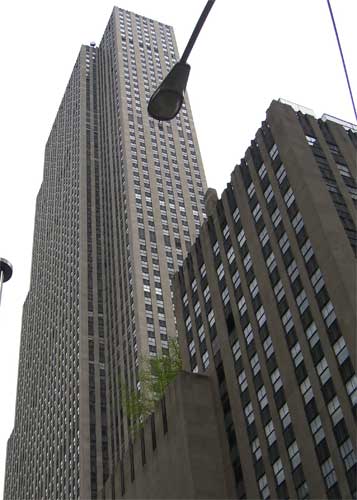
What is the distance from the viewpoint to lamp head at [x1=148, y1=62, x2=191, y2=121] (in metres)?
15.4

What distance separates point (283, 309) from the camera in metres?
56.2

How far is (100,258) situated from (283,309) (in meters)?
91.2

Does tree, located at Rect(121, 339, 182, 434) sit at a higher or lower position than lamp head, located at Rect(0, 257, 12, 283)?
higher

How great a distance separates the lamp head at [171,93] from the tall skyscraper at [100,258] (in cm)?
9609

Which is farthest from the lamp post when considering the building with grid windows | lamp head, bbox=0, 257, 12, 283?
the building with grid windows

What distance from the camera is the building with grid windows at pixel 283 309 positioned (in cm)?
4834

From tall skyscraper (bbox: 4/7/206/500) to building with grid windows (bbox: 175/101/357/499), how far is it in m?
45.2

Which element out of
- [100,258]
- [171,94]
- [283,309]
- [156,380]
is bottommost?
[171,94]

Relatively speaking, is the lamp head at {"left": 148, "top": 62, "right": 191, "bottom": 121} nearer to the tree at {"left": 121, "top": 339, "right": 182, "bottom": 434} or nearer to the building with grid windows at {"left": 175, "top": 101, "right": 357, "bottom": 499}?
the building with grid windows at {"left": 175, "top": 101, "right": 357, "bottom": 499}

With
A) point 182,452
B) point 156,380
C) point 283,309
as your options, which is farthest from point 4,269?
point 156,380

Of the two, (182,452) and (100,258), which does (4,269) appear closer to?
(182,452)

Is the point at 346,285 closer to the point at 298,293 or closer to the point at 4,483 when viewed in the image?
the point at 298,293

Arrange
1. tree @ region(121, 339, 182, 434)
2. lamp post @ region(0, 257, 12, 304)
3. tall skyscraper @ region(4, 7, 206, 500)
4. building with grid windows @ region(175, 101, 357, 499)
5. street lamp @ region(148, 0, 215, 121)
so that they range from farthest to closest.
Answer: tall skyscraper @ region(4, 7, 206, 500), tree @ region(121, 339, 182, 434), building with grid windows @ region(175, 101, 357, 499), lamp post @ region(0, 257, 12, 304), street lamp @ region(148, 0, 215, 121)

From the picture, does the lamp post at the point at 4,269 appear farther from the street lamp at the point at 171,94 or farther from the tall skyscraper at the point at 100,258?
the tall skyscraper at the point at 100,258
